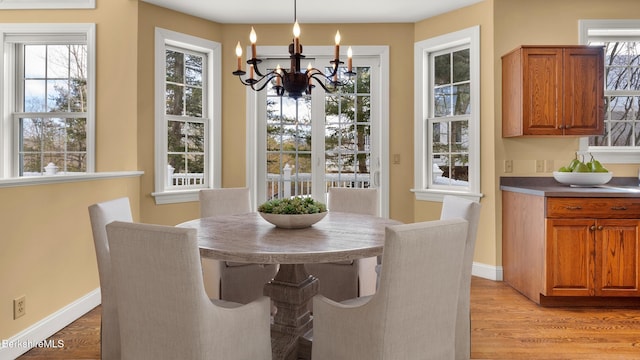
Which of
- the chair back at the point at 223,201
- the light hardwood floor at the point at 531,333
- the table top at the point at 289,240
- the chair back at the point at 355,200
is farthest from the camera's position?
the chair back at the point at 355,200

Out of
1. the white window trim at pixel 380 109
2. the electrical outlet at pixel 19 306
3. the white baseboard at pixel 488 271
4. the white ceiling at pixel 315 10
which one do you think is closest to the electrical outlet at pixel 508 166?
the white baseboard at pixel 488 271

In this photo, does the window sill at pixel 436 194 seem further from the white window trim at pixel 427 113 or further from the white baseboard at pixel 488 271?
the white baseboard at pixel 488 271

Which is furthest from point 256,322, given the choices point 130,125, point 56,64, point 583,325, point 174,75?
point 56,64

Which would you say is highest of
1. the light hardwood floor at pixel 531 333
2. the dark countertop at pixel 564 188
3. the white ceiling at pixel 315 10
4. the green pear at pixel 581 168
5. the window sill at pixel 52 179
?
the white ceiling at pixel 315 10

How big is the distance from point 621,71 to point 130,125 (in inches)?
186

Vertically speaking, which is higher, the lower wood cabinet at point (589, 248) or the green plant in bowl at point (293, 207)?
the green plant in bowl at point (293, 207)

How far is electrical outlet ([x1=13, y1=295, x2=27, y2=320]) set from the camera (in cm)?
220

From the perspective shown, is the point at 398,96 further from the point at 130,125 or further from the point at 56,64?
the point at 56,64

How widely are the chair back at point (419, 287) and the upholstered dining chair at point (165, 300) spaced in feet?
1.90

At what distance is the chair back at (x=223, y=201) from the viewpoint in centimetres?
284

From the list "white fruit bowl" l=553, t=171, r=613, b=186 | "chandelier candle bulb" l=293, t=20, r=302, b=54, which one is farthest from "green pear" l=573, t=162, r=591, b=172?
"chandelier candle bulb" l=293, t=20, r=302, b=54

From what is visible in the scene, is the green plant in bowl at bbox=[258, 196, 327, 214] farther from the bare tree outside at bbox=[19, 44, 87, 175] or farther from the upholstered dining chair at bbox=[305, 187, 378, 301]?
the bare tree outside at bbox=[19, 44, 87, 175]

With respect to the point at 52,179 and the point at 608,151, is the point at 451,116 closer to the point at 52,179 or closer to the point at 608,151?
the point at 608,151

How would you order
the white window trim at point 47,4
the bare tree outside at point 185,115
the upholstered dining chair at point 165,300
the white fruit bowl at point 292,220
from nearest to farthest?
the upholstered dining chair at point 165,300 < the white fruit bowl at point 292,220 < the white window trim at point 47,4 < the bare tree outside at point 185,115
